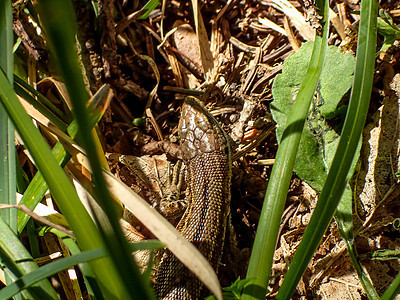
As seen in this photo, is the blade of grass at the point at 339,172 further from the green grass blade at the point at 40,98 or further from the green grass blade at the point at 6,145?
the green grass blade at the point at 40,98

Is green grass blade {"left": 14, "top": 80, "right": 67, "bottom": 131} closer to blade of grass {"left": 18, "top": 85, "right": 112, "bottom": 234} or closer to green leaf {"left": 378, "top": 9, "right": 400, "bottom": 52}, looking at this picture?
blade of grass {"left": 18, "top": 85, "right": 112, "bottom": 234}

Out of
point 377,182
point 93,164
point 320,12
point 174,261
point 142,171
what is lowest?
point 174,261

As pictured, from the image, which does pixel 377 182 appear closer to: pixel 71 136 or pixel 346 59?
pixel 346 59

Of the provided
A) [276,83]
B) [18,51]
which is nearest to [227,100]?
[276,83]

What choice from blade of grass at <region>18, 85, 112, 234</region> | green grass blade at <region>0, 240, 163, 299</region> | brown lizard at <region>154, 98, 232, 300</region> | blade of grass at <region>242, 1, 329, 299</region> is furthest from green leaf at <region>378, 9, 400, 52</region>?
green grass blade at <region>0, 240, 163, 299</region>

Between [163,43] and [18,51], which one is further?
[163,43]

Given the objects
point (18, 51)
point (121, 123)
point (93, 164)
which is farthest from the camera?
point (121, 123)

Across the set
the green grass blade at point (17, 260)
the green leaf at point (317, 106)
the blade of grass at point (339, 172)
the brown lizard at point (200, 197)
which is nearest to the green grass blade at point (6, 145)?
the green grass blade at point (17, 260)
